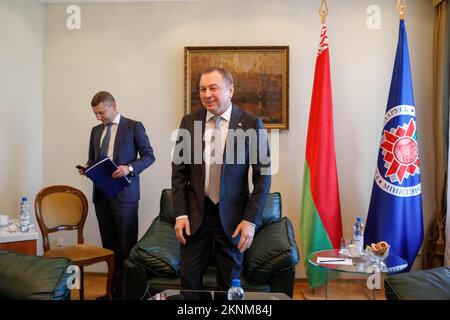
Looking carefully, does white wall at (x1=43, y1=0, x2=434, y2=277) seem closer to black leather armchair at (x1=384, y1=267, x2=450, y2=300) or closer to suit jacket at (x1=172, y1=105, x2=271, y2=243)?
suit jacket at (x1=172, y1=105, x2=271, y2=243)

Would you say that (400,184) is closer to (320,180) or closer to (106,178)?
(320,180)

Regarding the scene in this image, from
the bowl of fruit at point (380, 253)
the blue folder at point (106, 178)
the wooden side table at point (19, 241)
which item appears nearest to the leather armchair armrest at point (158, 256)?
the blue folder at point (106, 178)

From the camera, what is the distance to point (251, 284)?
106 inches

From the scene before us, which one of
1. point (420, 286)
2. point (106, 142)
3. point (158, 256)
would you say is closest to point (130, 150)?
point (106, 142)

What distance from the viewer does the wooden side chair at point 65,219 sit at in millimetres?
3062

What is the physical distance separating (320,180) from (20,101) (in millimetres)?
2531

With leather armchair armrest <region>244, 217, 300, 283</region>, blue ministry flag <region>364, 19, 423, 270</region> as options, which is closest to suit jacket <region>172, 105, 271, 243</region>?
leather armchair armrest <region>244, 217, 300, 283</region>

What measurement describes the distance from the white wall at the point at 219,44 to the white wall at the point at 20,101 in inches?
4.0

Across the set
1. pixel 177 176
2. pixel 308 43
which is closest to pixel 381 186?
pixel 308 43

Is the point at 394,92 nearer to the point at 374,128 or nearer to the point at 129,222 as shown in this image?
the point at 374,128

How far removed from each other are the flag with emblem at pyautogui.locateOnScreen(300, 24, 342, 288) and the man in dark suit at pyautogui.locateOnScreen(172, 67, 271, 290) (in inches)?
59.6

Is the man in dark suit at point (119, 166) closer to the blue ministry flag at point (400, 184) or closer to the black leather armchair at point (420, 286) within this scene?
the blue ministry flag at point (400, 184)

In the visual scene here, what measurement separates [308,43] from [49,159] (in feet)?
8.26
